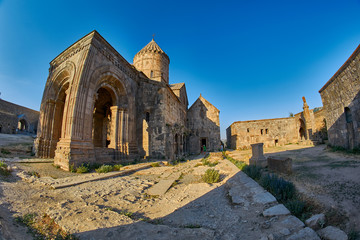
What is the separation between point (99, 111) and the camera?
1341cm

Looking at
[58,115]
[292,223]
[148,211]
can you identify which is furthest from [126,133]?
[292,223]

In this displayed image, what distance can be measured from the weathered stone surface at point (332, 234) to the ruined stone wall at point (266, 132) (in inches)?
893

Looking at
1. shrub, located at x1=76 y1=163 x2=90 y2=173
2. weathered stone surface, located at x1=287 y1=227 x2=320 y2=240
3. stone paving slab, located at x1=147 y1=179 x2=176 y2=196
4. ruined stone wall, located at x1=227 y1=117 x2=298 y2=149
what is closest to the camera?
weathered stone surface, located at x1=287 y1=227 x2=320 y2=240

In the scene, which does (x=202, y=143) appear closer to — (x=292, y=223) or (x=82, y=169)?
(x=82, y=169)

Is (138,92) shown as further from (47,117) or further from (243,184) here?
(243,184)

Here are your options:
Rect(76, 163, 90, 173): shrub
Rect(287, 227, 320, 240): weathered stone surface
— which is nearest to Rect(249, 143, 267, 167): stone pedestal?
Rect(287, 227, 320, 240): weathered stone surface

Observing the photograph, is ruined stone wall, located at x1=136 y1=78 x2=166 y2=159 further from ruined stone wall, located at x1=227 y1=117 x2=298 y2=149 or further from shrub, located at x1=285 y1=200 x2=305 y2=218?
ruined stone wall, located at x1=227 y1=117 x2=298 y2=149

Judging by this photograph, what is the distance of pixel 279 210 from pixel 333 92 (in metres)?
11.7

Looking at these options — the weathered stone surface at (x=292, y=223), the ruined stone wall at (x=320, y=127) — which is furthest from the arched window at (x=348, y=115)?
the weathered stone surface at (x=292, y=223)

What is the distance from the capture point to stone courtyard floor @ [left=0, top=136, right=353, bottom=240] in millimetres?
2240

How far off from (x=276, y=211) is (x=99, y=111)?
1387 centimetres

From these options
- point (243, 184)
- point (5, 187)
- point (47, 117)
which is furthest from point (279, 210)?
point (47, 117)

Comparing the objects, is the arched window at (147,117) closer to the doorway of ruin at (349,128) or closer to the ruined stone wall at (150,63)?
the ruined stone wall at (150,63)

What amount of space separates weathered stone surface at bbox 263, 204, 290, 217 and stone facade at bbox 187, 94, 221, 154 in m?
18.2
